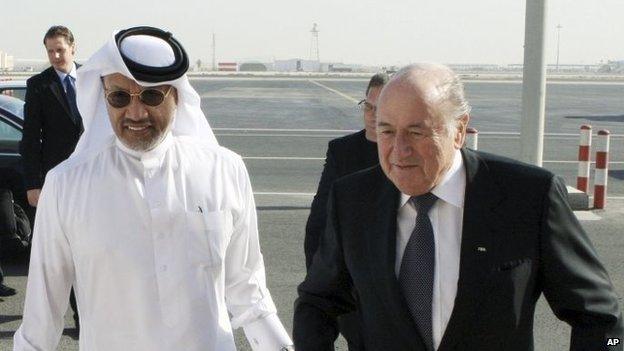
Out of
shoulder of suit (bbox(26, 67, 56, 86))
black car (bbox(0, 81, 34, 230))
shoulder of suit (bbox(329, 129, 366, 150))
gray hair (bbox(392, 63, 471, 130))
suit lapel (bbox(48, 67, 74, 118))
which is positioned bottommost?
black car (bbox(0, 81, 34, 230))

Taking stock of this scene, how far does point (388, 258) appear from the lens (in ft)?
9.12

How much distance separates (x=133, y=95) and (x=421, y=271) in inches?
43.6

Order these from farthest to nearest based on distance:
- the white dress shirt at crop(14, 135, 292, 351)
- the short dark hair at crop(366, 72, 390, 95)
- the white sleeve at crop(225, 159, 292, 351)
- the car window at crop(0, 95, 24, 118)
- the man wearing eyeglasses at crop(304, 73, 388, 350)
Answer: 1. the car window at crop(0, 95, 24, 118)
2. the short dark hair at crop(366, 72, 390, 95)
3. the man wearing eyeglasses at crop(304, 73, 388, 350)
4. the white sleeve at crop(225, 159, 292, 351)
5. the white dress shirt at crop(14, 135, 292, 351)

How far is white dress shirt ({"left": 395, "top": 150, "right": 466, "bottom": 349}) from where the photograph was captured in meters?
2.73

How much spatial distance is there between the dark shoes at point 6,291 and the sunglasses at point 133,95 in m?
5.38

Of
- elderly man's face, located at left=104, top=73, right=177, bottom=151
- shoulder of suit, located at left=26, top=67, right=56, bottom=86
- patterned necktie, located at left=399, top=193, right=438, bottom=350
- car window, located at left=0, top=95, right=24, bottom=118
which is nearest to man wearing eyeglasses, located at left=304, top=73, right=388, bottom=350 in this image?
elderly man's face, located at left=104, top=73, right=177, bottom=151

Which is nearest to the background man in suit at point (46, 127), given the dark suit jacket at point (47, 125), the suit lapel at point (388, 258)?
the dark suit jacket at point (47, 125)

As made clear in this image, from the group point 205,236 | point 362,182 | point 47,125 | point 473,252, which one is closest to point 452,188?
point 473,252

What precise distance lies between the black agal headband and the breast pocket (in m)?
0.43

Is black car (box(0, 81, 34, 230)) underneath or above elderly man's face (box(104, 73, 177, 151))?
underneath

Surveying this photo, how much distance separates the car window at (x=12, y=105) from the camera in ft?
32.3

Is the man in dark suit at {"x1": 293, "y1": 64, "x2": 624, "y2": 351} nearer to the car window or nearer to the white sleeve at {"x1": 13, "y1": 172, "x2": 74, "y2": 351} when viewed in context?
the white sleeve at {"x1": 13, "y1": 172, "x2": 74, "y2": 351}

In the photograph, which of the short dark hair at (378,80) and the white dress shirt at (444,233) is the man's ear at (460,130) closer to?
the white dress shirt at (444,233)

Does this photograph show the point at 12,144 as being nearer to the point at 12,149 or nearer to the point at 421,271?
the point at 12,149
